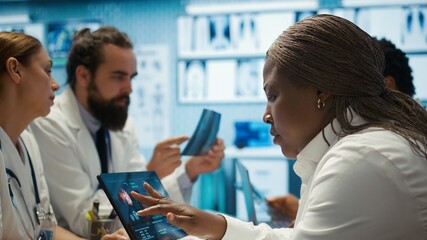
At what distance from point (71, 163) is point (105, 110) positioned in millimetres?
354

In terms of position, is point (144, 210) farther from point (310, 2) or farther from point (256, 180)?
point (310, 2)

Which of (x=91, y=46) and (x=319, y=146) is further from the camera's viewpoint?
(x=91, y=46)

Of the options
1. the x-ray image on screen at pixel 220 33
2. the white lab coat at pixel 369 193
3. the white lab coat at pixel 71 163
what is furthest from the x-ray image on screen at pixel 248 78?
the white lab coat at pixel 369 193

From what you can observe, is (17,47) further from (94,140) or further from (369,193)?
(369,193)

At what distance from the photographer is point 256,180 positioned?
10.8ft

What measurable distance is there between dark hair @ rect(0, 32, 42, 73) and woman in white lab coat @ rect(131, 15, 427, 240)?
714 millimetres

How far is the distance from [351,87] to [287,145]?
9.4 inches

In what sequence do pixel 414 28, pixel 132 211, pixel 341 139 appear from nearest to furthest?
pixel 341 139
pixel 132 211
pixel 414 28

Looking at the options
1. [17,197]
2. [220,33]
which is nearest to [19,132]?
[17,197]

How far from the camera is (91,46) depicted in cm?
259

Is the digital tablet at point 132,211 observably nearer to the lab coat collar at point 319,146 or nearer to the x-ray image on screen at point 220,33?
the lab coat collar at point 319,146

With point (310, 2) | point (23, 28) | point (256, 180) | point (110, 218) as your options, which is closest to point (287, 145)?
point (110, 218)

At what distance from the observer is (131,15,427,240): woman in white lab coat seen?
110 cm

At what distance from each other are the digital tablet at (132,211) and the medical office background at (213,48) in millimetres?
1545
